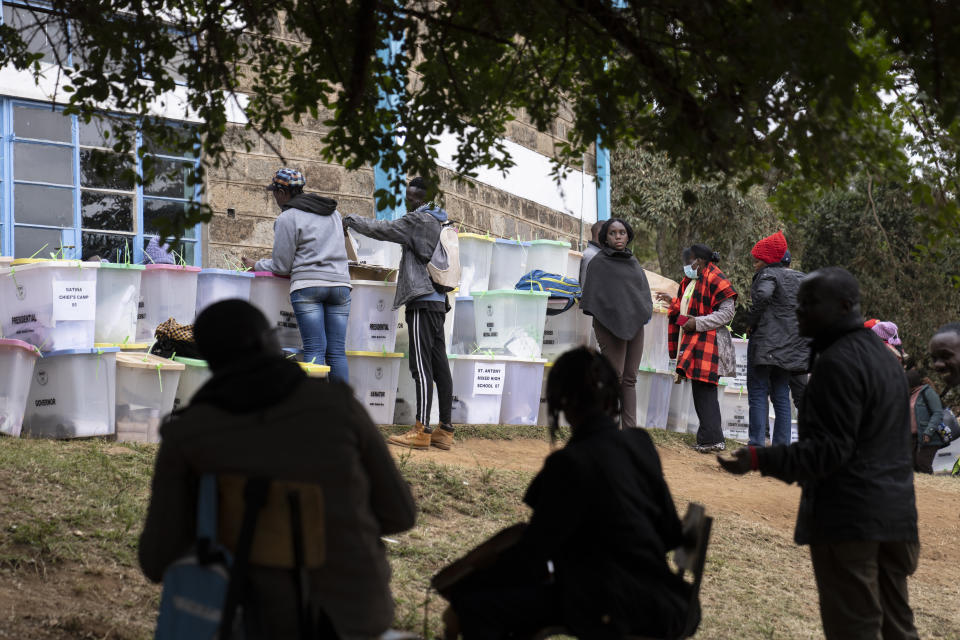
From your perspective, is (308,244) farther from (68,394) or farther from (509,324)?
(509,324)

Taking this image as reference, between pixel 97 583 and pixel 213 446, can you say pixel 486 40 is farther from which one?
pixel 97 583

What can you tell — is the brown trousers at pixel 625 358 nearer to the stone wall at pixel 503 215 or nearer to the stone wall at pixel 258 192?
the stone wall at pixel 503 215

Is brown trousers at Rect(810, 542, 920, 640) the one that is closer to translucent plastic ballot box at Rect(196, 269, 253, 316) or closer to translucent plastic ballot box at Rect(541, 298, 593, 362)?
translucent plastic ballot box at Rect(196, 269, 253, 316)

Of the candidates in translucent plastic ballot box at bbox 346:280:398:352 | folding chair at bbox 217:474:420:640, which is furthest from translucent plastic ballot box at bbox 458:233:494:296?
folding chair at bbox 217:474:420:640

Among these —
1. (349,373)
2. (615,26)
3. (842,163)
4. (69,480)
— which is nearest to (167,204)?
(349,373)

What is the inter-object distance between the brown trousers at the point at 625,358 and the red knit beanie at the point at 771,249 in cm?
134

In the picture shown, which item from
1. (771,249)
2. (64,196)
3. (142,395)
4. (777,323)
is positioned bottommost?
(142,395)

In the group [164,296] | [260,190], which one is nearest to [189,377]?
[164,296]

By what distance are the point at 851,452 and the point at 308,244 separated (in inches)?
200

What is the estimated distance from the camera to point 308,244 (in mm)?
7918

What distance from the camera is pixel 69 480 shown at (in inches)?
245

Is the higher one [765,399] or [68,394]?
[68,394]

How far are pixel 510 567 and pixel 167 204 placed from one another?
822 cm

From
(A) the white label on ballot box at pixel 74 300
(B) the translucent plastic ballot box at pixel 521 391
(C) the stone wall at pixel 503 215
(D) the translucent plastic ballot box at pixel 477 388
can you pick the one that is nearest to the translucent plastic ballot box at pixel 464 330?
(D) the translucent plastic ballot box at pixel 477 388
